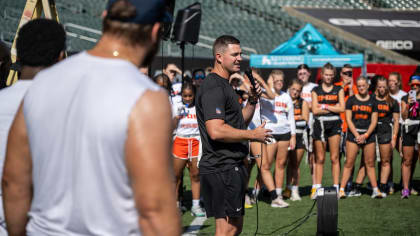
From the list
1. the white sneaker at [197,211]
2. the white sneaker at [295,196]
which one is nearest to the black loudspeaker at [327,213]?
the white sneaker at [197,211]

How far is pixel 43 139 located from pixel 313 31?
15811mm

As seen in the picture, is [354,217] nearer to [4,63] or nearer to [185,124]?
[185,124]

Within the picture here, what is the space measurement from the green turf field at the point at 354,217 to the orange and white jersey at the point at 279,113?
1.18 meters

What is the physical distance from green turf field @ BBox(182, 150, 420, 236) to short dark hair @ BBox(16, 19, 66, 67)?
5.18 m

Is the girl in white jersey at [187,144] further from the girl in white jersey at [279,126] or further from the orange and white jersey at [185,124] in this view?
the girl in white jersey at [279,126]

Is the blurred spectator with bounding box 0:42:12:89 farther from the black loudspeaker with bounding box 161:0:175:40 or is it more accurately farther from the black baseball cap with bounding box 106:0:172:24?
the black baseball cap with bounding box 106:0:172:24

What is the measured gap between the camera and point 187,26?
328 inches

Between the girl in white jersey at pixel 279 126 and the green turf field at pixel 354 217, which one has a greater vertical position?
the girl in white jersey at pixel 279 126

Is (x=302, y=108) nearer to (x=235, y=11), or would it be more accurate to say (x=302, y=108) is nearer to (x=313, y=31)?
(x=313, y=31)

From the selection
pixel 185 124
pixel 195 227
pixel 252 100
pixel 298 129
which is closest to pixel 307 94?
pixel 298 129

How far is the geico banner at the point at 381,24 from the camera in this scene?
2473 centimetres

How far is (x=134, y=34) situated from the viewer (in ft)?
6.87

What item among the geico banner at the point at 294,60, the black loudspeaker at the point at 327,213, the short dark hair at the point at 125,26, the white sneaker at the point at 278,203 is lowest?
the white sneaker at the point at 278,203

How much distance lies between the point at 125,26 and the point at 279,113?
7.91 m
